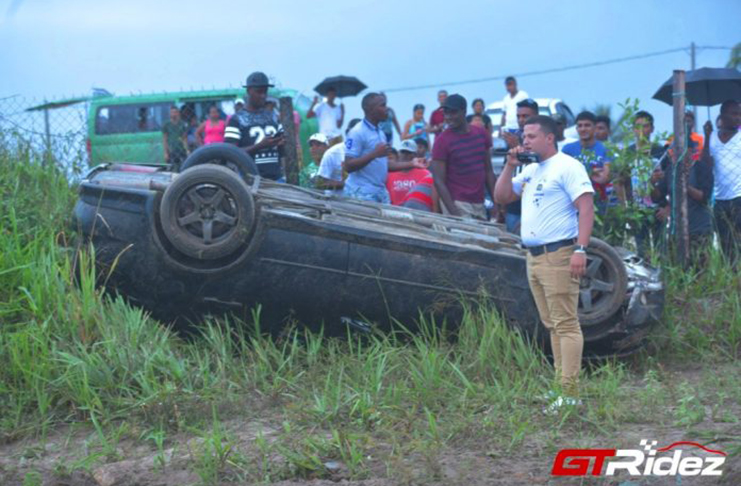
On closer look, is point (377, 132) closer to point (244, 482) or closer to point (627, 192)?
point (627, 192)

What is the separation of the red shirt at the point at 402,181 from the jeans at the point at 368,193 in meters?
0.83

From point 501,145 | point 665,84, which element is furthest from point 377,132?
point 501,145

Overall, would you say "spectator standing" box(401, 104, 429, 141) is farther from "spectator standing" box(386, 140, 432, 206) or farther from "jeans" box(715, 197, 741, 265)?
"jeans" box(715, 197, 741, 265)

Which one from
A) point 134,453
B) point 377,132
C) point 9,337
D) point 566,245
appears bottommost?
A: point 134,453

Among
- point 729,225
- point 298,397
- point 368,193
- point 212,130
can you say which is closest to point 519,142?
point 368,193

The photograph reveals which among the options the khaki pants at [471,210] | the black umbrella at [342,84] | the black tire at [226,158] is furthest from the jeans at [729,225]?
the black umbrella at [342,84]

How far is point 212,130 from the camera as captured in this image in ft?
41.5

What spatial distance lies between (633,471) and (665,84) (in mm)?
5840

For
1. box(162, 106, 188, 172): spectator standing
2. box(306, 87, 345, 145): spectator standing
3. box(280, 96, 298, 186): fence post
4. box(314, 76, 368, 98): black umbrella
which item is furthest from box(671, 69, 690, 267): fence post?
box(314, 76, 368, 98): black umbrella

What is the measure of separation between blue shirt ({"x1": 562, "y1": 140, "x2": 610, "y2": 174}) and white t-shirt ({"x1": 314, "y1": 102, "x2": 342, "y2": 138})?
21.8ft

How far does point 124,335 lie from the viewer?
6.20 metres

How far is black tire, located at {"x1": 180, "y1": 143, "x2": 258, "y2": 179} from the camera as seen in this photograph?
772 centimetres

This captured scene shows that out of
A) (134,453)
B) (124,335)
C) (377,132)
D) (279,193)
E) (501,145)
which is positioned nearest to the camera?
(134,453)

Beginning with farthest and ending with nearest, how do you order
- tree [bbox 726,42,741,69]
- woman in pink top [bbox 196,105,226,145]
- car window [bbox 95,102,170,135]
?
tree [bbox 726,42,741,69] → car window [bbox 95,102,170,135] → woman in pink top [bbox 196,105,226,145]
